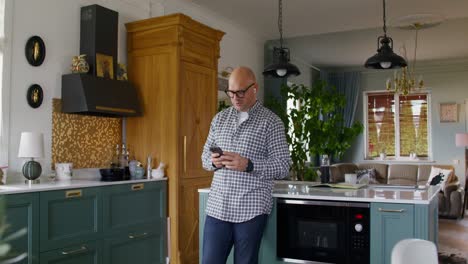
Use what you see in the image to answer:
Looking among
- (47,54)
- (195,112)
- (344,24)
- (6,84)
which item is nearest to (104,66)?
(47,54)

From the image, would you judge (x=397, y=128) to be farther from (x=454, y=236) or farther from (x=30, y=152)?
(x=30, y=152)

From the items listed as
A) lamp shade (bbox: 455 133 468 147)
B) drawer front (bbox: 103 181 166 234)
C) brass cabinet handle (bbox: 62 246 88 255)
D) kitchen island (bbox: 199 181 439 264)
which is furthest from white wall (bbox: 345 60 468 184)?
brass cabinet handle (bbox: 62 246 88 255)

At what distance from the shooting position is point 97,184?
3.61 meters

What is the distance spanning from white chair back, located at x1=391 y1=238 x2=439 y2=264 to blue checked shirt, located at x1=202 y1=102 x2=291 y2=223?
925 mm

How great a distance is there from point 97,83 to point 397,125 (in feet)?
26.2

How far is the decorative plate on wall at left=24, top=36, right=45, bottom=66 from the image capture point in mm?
3688

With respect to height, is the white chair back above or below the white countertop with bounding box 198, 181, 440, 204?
below

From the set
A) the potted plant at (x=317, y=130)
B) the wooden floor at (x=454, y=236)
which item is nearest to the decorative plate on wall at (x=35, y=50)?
the potted plant at (x=317, y=130)

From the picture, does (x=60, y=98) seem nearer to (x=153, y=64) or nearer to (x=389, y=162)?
(x=153, y=64)

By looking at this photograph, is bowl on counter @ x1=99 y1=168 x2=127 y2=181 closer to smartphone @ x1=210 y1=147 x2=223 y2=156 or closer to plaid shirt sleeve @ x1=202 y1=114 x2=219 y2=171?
plaid shirt sleeve @ x1=202 y1=114 x2=219 y2=171

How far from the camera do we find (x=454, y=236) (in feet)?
21.3

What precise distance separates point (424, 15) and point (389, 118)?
470 cm

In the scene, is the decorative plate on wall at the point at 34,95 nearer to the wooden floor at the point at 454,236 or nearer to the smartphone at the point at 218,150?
the smartphone at the point at 218,150

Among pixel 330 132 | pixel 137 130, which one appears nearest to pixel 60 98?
pixel 137 130
